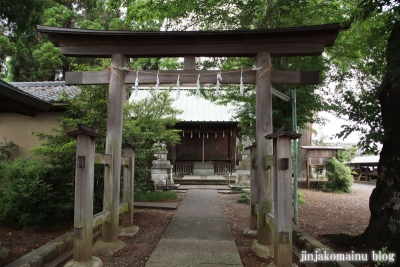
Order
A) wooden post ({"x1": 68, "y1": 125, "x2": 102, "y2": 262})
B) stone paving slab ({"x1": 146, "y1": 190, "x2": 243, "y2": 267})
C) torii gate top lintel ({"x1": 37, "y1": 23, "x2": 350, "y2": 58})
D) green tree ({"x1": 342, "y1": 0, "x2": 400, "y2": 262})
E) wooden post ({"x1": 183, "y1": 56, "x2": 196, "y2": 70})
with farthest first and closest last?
wooden post ({"x1": 183, "y1": 56, "x2": 196, "y2": 70}) < torii gate top lintel ({"x1": 37, "y1": 23, "x2": 350, "y2": 58}) < stone paving slab ({"x1": 146, "y1": 190, "x2": 243, "y2": 267}) < wooden post ({"x1": 68, "y1": 125, "x2": 102, "y2": 262}) < green tree ({"x1": 342, "y1": 0, "x2": 400, "y2": 262})

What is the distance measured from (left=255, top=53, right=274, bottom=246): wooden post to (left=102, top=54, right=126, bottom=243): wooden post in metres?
2.76

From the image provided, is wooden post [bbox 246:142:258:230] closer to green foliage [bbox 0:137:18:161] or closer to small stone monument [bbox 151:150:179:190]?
small stone monument [bbox 151:150:179:190]

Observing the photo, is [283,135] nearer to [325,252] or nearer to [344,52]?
[325,252]

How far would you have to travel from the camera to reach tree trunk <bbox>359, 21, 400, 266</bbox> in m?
4.03

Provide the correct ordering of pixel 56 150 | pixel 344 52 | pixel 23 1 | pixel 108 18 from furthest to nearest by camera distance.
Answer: pixel 108 18, pixel 344 52, pixel 23 1, pixel 56 150

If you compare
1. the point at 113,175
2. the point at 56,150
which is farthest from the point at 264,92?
the point at 56,150

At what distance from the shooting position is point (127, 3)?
878cm

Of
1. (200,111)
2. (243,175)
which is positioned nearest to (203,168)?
(200,111)

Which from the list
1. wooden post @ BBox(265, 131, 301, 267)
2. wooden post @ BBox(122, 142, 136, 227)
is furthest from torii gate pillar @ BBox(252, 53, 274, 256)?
wooden post @ BBox(122, 142, 136, 227)

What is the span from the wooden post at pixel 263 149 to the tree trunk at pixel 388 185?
5.23 ft

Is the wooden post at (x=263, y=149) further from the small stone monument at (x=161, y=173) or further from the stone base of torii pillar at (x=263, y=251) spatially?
the small stone monument at (x=161, y=173)

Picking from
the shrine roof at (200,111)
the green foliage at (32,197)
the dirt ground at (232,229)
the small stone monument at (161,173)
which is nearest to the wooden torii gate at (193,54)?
the dirt ground at (232,229)

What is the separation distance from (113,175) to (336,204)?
8.78m

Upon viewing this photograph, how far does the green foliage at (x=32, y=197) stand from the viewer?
591 centimetres
